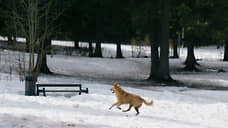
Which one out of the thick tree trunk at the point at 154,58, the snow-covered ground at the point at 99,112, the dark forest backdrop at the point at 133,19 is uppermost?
the dark forest backdrop at the point at 133,19

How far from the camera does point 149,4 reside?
25094 millimetres

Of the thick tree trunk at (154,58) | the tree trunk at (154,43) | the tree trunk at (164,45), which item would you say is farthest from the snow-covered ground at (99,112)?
the thick tree trunk at (154,58)

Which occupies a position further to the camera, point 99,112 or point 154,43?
point 154,43

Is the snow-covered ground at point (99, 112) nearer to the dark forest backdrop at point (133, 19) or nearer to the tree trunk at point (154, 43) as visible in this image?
the dark forest backdrop at point (133, 19)

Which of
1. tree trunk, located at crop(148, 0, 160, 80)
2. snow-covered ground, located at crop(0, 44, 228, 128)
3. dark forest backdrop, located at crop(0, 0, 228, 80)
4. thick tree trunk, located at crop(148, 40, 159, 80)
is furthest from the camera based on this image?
thick tree trunk, located at crop(148, 40, 159, 80)

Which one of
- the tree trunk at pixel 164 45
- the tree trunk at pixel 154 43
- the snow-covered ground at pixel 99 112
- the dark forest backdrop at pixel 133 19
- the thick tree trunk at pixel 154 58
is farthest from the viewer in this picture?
the thick tree trunk at pixel 154 58

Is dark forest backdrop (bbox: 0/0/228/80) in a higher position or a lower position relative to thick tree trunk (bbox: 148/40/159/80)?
higher

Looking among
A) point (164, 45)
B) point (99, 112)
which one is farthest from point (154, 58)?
point (99, 112)

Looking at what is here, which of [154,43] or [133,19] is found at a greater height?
[133,19]

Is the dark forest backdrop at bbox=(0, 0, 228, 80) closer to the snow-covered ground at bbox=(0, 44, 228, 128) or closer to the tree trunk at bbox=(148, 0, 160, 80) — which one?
the tree trunk at bbox=(148, 0, 160, 80)

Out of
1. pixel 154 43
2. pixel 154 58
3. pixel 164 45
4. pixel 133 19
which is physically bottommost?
pixel 154 58

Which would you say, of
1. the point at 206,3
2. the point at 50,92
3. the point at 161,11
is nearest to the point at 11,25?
the point at 50,92

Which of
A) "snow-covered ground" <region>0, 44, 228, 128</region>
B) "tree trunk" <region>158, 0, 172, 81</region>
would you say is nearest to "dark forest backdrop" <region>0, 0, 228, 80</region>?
"tree trunk" <region>158, 0, 172, 81</region>

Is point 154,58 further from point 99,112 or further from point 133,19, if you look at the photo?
point 99,112
